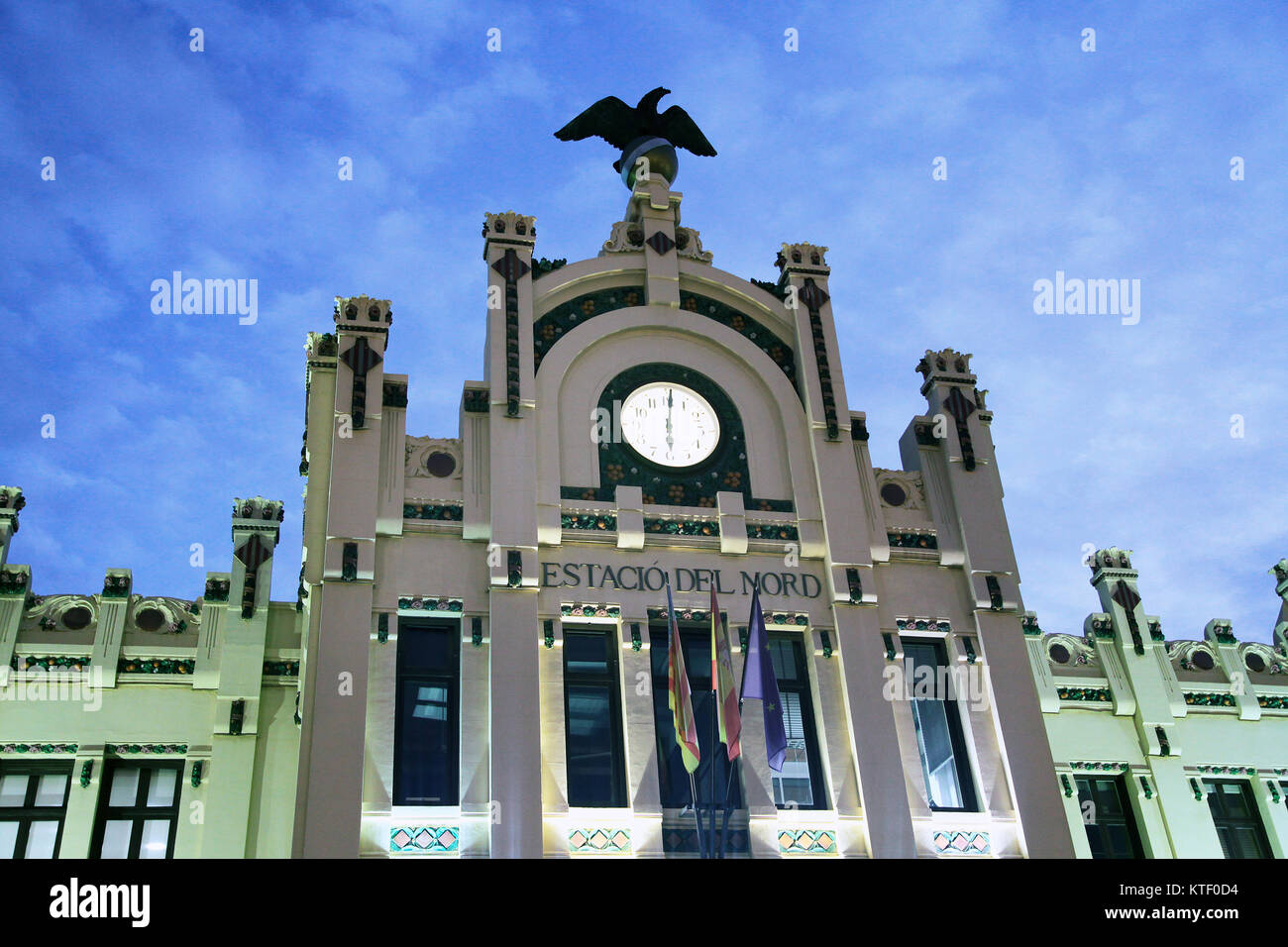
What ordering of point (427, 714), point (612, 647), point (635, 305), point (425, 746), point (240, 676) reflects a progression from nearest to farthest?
point (425, 746)
point (427, 714)
point (612, 647)
point (240, 676)
point (635, 305)

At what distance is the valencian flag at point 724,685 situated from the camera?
19.5 meters

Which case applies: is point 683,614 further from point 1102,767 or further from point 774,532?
point 1102,767

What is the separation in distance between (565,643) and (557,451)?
3.46 meters

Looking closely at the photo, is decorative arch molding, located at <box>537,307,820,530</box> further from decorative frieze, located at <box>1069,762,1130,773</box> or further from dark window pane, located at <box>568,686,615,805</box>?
decorative frieze, located at <box>1069,762,1130,773</box>

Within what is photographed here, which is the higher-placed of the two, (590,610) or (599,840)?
(590,610)

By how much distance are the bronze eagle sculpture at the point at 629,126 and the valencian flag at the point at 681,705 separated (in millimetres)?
12245

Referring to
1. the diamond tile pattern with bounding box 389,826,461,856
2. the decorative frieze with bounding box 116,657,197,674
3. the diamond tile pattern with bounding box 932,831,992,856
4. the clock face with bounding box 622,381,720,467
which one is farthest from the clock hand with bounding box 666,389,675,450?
the decorative frieze with bounding box 116,657,197,674

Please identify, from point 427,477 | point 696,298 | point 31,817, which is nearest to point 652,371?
point 696,298

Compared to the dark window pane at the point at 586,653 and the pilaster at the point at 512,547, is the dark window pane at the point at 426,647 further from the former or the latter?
the dark window pane at the point at 586,653

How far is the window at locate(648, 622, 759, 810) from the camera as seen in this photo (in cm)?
2080

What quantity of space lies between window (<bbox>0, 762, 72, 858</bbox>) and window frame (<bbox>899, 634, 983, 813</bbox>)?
13.6m

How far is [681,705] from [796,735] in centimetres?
315

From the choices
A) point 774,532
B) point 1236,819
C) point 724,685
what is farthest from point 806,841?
point 1236,819

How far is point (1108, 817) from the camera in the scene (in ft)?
81.6
